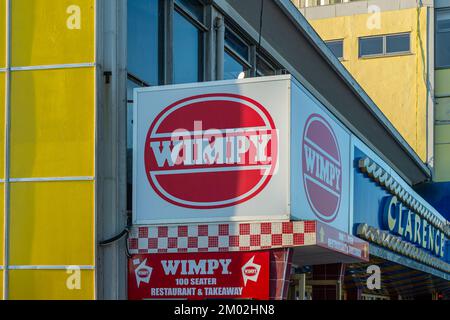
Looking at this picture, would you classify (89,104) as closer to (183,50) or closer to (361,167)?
(183,50)

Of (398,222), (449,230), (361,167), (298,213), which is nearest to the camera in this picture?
(298,213)

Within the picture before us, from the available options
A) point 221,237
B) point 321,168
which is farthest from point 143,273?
point 321,168

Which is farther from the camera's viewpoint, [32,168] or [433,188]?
[433,188]

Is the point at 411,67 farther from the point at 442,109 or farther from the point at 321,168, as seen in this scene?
the point at 321,168

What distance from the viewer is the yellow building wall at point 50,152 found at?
9.80 metres

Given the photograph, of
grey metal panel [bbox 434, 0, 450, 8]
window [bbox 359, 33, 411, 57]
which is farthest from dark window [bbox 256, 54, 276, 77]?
grey metal panel [bbox 434, 0, 450, 8]

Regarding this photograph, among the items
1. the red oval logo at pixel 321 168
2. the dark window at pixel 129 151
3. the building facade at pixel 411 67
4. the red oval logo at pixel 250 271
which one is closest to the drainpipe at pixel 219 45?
the red oval logo at pixel 321 168

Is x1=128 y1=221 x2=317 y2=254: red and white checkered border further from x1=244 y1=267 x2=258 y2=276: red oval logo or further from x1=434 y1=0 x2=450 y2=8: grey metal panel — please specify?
x1=434 y1=0 x2=450 y2=8: grey metal panel

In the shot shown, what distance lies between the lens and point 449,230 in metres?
25.3

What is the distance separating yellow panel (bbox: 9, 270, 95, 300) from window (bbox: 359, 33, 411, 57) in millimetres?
24741

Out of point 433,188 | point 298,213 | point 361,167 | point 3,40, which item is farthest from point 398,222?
point 433,188

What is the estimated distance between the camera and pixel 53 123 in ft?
33.0

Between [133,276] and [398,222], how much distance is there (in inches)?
372

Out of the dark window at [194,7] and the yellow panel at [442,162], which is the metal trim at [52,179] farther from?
the yellow panel at [442,162]
